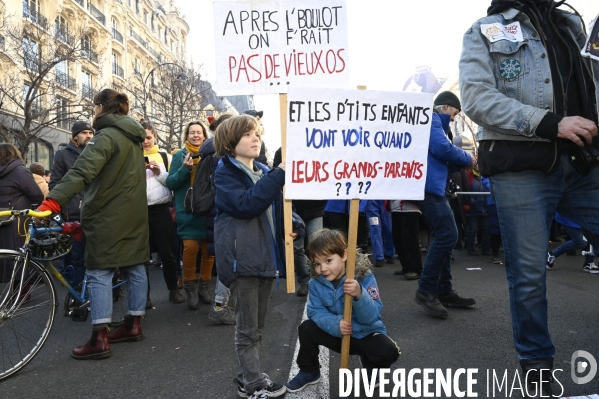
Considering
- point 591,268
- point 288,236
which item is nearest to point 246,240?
point 288,236

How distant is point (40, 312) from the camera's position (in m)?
3.49

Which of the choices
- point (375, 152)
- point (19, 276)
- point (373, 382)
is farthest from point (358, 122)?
point (19, 276)

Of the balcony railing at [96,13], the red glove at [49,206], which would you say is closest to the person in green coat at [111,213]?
the red glove at [49,206]

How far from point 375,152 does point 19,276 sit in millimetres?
2504

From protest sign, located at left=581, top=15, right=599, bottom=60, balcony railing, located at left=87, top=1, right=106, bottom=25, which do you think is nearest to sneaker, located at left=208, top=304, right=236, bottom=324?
protest sign, located at left=581, top=15, right=599, bottom=60

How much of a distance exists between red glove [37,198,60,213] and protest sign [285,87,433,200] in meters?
1.64

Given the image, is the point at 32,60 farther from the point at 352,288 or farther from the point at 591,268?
the point at 352,288

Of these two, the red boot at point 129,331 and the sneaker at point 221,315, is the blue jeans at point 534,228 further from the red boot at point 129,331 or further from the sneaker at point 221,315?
the red boot at point 129,331

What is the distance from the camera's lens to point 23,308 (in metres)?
3.46

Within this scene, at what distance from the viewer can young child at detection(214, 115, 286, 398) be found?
268cm

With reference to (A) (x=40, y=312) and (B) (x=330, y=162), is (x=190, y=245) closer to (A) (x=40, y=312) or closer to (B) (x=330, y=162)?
(A) (x=40, y=312)

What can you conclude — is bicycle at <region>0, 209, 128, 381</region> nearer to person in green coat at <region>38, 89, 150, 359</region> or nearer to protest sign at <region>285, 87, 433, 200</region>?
person in green coat at <region>38, 89, 150, 359</region>

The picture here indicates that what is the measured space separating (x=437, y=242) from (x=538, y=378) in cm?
187

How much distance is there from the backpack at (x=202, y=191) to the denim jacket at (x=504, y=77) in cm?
263
